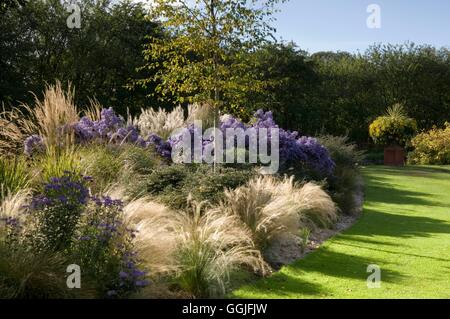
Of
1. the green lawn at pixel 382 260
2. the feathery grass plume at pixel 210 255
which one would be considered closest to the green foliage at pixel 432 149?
the green lawn at pixel 382 260

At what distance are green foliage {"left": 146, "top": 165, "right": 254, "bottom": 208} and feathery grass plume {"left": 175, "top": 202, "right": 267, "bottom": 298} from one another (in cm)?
103

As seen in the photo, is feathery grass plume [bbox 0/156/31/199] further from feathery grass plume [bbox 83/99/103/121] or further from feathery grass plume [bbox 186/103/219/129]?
feathery grass plume [bbox 186/103/219/129]

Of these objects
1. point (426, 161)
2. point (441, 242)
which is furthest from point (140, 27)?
point (441, 242)

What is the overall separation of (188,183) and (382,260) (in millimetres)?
2633

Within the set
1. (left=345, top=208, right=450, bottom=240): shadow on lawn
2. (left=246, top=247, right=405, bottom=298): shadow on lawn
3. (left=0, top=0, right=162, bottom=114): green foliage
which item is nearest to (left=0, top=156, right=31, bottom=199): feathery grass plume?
(left=246, top=247, right=405, bottom=298): shadow on lawn

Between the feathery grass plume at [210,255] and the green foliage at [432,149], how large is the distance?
19.0m

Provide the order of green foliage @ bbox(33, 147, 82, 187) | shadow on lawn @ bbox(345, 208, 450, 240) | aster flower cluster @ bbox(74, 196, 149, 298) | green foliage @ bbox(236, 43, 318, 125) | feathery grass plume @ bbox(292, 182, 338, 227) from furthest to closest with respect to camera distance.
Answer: green foliage @ bbox(236, 43, 318, 125) < shadow on lawn @ bbox(345, 208, 450, 240) < feathery grass plume @ bbox(292, 182, 338, 227) < green foliage @ bbox(33, 147, 82, 187) < aster flower cluster @ bbox(74, 196, 149, 298)

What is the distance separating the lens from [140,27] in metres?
22.9

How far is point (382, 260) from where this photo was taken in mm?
6090

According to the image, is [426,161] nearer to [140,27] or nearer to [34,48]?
[140,27]

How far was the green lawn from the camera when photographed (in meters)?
4.75

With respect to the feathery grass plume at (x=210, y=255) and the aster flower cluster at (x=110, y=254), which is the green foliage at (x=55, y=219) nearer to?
the aster flower cluster at (x=110, y=254)

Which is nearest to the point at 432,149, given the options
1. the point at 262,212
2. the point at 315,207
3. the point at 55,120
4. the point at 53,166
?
the point at 315,207
